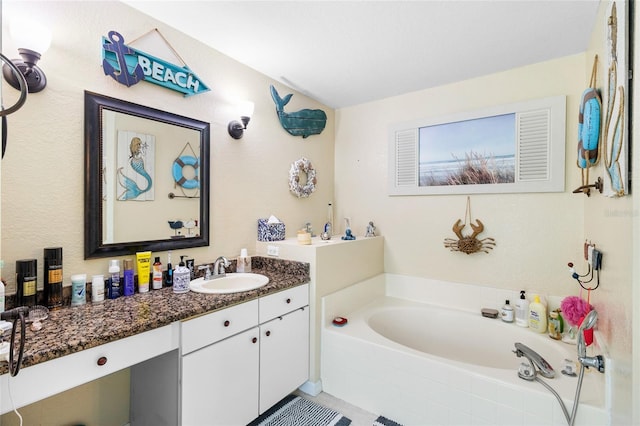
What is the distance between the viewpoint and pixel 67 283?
1519 mm

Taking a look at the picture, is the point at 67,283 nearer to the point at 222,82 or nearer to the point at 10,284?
the point at 10,284

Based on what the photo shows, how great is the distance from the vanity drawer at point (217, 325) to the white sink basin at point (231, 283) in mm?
120

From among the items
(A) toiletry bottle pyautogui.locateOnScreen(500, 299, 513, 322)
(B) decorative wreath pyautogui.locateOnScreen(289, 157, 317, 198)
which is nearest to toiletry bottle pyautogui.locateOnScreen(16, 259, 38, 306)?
(B) decorative wreath pyautogui.locateOnScreen(289, 157, 317, 198)

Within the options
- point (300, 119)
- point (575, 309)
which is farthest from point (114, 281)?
point (575, 309)

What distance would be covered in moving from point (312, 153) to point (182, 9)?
1.57m

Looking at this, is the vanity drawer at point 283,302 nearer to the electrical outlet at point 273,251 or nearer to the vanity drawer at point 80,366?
the electrical outlet at point 273,251

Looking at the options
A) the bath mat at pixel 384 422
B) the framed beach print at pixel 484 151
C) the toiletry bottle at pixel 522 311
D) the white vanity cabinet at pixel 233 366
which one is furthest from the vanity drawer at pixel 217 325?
the toiletry bottle at pixel 522 311

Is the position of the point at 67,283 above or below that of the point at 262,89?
below

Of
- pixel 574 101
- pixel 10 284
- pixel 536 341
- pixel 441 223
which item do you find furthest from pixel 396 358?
pixel 574 101

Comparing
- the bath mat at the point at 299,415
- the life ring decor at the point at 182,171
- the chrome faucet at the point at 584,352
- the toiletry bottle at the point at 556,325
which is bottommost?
the bath mat at the point at 299,415

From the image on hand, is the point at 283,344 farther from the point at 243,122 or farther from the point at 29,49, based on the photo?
the point at 29,49

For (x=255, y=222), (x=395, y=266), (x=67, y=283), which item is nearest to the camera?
(x=67, y=283)

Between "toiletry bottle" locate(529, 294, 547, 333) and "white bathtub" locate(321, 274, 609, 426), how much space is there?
0.06 metres

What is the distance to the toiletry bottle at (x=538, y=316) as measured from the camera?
2.19 meters
